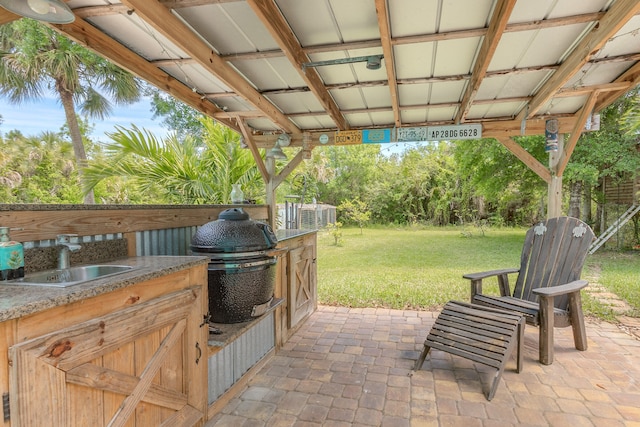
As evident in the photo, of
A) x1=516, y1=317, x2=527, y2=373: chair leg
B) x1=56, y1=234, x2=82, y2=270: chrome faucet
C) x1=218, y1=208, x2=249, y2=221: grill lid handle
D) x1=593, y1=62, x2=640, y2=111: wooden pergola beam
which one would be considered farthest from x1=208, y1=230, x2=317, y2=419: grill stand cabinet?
x1=593, y1=62, x2=640, y2=111: wooden pergola beam

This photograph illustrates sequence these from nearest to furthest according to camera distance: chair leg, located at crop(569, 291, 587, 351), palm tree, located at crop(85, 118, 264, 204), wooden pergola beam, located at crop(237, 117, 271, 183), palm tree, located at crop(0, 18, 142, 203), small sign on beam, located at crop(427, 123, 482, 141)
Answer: chair leg, located at crop(569, 291, 587, 351) → wooden pergola beam, located at crop(237, 117, 271, 183) → small sign on beam, located at crop(427, 123, 482, 141) → palm tree, located at crop(85, 118, 264, 204) → palm tree, located at crop(0, 18, 142, 203)

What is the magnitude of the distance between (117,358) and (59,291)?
363 millimetres

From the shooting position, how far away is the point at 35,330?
107 centimetres

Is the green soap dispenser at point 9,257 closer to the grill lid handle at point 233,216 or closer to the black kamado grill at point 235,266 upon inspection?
the black kamado grill at point 235,266

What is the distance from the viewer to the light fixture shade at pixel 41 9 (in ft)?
4.49

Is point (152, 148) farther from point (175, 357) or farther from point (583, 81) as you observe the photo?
point (583, 81)

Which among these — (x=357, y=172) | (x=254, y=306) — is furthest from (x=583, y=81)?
(x=357, y=172)

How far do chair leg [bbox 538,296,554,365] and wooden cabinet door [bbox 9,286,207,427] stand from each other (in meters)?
2.54

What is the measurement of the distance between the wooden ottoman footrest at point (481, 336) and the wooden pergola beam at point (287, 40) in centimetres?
219

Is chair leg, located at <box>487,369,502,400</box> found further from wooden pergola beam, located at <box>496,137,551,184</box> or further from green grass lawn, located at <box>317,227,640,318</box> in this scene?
wooden pergola beam, located at <box>496,137,551,184</box>

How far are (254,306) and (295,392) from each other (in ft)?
2.37

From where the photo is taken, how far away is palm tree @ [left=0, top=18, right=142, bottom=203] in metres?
8.28

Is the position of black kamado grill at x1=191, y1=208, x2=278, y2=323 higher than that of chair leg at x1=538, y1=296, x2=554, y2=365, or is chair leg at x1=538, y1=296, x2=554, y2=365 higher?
black kamado grill at x1=191, y1=208, x2=278, y2=323

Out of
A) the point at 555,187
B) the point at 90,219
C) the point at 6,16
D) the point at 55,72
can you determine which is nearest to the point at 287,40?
the point at 6,16
